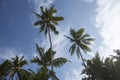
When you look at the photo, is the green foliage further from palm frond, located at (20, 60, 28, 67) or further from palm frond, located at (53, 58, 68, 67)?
palm frond, located at (20, 60, 28, 67)

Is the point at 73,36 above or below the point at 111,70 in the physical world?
above

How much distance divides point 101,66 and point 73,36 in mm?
8846

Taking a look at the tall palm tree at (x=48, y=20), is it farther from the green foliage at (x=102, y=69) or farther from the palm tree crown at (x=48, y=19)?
the green foliage at (x=102, y=69)

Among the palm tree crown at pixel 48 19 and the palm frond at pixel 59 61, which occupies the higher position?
the palm tree crown at pixel 48 19

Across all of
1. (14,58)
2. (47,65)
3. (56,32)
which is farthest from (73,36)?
(14,58)

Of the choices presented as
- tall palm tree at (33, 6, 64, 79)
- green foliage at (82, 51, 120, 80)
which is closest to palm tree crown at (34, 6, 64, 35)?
tall palm tree at (33, 6, 64, 79)

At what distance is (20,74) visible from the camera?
40.7 meters

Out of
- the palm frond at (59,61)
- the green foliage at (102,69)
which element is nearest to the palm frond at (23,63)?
the palm frond at (59,61)

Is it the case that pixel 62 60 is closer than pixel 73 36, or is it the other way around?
pixel 62 60

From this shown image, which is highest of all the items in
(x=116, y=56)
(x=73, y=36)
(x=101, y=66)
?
(x=73, y=36)

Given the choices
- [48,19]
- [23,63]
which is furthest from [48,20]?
[23,63]

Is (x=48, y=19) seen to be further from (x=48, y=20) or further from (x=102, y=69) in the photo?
(x=102, y=69)

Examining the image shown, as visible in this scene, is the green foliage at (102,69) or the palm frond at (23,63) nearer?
the green foliage at (102,69)

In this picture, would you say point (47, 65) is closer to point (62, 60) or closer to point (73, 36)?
point (62, 60)
